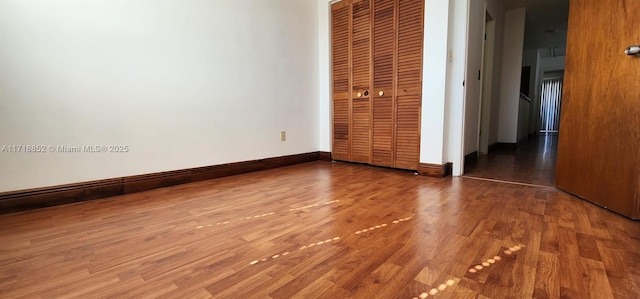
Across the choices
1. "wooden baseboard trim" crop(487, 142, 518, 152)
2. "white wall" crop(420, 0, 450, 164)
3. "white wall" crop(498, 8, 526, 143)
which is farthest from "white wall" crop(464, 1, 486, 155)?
"white wall" crop(498, 8, 526, 143)

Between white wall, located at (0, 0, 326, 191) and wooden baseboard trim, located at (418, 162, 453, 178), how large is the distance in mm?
1418

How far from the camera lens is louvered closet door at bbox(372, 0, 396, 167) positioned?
275cm

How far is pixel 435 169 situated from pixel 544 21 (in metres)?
4.56

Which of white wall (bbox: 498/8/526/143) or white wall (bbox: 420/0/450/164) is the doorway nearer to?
white wall (bbox: 498/8/526/143)

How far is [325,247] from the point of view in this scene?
115 centimetres

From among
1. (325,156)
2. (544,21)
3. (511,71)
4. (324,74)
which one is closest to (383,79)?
(324,74)

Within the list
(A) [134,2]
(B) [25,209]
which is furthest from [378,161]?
(B) [25,209]

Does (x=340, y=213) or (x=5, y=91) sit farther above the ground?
(x=5, y=91)

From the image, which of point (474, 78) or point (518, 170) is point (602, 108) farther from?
point (474, 78)

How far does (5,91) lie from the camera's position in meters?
1.61

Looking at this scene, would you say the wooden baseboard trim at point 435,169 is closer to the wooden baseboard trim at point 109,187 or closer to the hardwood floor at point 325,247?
the hardwood floor at point 325,247

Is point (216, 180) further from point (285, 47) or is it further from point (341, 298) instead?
point (341, 298)

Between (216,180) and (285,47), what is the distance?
1577 millimetres

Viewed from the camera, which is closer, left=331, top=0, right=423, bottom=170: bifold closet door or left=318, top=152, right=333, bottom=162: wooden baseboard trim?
left=331, top=0, right=423, bottom=170: bifold closet door
